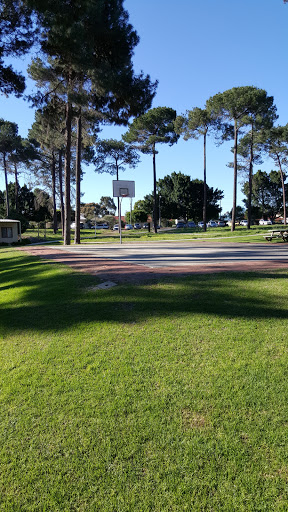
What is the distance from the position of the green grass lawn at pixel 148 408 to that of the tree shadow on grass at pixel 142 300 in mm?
42

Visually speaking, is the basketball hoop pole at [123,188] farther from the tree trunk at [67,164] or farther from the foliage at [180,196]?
the foliage at [180,196]

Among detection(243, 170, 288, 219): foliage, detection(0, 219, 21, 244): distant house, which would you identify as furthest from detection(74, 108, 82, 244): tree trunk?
detection(243, 170, 288, 219): foliage

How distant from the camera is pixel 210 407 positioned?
2.40 m

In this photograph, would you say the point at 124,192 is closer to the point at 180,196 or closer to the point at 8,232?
the point at 8,232

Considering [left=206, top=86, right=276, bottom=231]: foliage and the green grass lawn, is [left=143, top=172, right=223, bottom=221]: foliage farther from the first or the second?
the green grass lawn

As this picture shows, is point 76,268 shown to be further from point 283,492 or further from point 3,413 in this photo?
point 283,492

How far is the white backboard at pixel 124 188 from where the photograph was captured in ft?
78.4

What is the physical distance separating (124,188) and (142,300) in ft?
69.3

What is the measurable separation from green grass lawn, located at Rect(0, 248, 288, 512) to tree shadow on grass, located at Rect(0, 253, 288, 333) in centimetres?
4

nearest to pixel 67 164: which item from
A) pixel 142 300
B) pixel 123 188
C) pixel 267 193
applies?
pixel 123 188

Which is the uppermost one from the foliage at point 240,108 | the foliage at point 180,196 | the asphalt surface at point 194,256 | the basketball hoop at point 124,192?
the foliage at point 240,108

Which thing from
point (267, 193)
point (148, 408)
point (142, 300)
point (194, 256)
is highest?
point (267, 193)

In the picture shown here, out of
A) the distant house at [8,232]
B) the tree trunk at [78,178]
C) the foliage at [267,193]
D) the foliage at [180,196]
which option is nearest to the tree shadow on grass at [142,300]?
the tree trunk at [78,178]

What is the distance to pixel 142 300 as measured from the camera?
4715 millimetres
